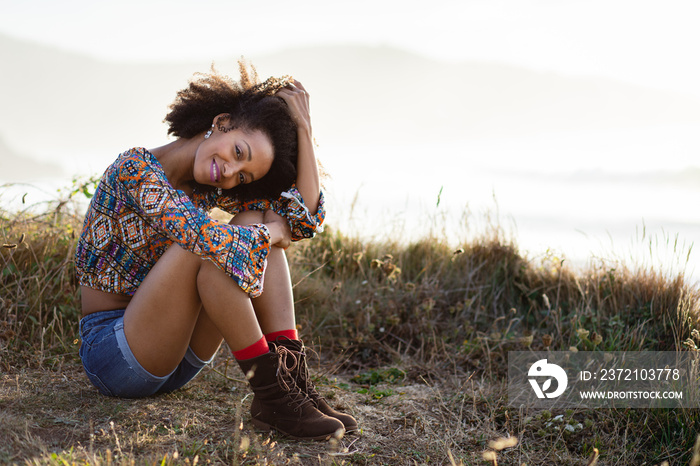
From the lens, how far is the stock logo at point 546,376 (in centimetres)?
336

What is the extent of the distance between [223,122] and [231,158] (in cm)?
22

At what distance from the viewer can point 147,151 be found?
2590 mm

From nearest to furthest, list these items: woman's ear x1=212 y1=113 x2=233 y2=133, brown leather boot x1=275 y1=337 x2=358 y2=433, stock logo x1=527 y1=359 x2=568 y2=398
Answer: brown leather boot x1=275 y1=337 x2=358 y2=433 → woman's ear x1=212 y1=113 x2=233 y2=133 → stock logo x1=527 y1=359 x2=568 y2=398

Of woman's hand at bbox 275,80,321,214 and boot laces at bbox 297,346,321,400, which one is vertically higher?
woman's hand at bbox 275,80,321,214

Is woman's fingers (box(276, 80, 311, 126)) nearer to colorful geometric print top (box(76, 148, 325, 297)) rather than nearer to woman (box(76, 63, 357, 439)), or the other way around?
woman (box(76, 63, 357, 439))

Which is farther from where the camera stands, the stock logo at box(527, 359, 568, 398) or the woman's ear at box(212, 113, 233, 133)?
the stock logo at box(527, 359, 568, 398)

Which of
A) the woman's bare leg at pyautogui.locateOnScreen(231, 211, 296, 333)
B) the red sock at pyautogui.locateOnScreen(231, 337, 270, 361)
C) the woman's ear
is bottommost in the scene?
the red sock at pyautogui.locateOnScreen(231, 337, 270, 361)

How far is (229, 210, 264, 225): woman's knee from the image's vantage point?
2.75 m

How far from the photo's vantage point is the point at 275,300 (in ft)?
8.72

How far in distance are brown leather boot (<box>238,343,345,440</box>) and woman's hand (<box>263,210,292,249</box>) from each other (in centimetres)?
46

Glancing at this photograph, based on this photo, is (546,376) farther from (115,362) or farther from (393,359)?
(115,362)

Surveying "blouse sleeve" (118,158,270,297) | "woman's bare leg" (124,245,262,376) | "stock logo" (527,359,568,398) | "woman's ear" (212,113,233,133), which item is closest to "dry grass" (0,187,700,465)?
"stock logo" (527,359,568,398)

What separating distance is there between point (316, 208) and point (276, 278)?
45cm

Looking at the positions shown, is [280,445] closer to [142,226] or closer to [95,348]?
[95,348]
